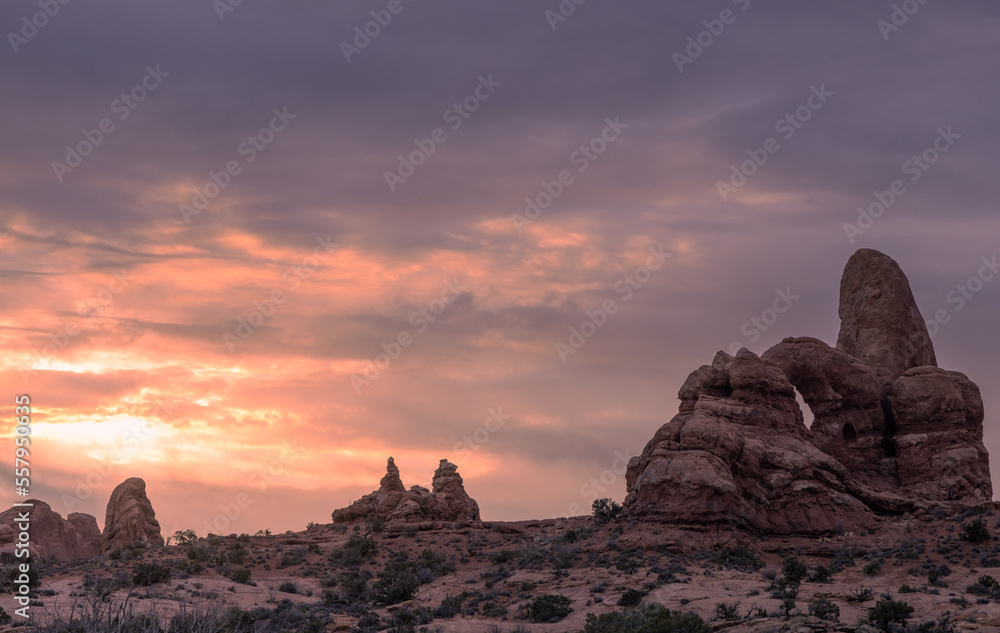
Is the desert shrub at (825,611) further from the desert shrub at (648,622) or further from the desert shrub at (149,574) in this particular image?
the desert shrub at (149,574)

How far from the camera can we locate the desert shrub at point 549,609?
4341 centimetres

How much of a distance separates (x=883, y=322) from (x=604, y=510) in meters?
29.6

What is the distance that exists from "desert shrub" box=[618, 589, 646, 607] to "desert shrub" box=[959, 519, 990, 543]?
23473mm

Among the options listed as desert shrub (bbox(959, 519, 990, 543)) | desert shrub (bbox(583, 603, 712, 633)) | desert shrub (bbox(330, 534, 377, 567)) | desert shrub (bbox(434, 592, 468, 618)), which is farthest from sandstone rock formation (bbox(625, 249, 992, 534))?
desert shrub (bbox(583, 603, 712, 633))

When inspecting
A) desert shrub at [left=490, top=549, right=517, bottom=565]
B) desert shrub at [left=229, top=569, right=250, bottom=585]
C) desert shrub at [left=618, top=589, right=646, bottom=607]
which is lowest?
desert shrub at [left=618, top=589, right=646, bottom=607]

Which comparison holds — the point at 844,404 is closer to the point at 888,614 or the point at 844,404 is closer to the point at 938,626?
the point at 888,614

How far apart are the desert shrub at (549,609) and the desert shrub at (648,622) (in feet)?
13.3

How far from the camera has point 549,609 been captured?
143 feet

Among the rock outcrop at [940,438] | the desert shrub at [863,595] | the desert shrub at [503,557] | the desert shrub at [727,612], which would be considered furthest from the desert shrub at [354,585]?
the rock outcrop at [940,438]

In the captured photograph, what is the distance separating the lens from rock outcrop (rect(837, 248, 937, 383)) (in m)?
74.9

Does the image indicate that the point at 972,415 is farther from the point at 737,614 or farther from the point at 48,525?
the point at 48,525

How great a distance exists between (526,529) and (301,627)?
35.1m

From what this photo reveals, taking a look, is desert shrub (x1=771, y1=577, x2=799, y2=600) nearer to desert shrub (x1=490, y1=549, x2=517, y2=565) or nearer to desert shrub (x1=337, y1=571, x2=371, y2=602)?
desert shrub (x1=490, y1=549, x2=517, y2=565)

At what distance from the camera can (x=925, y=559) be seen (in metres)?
52.7
